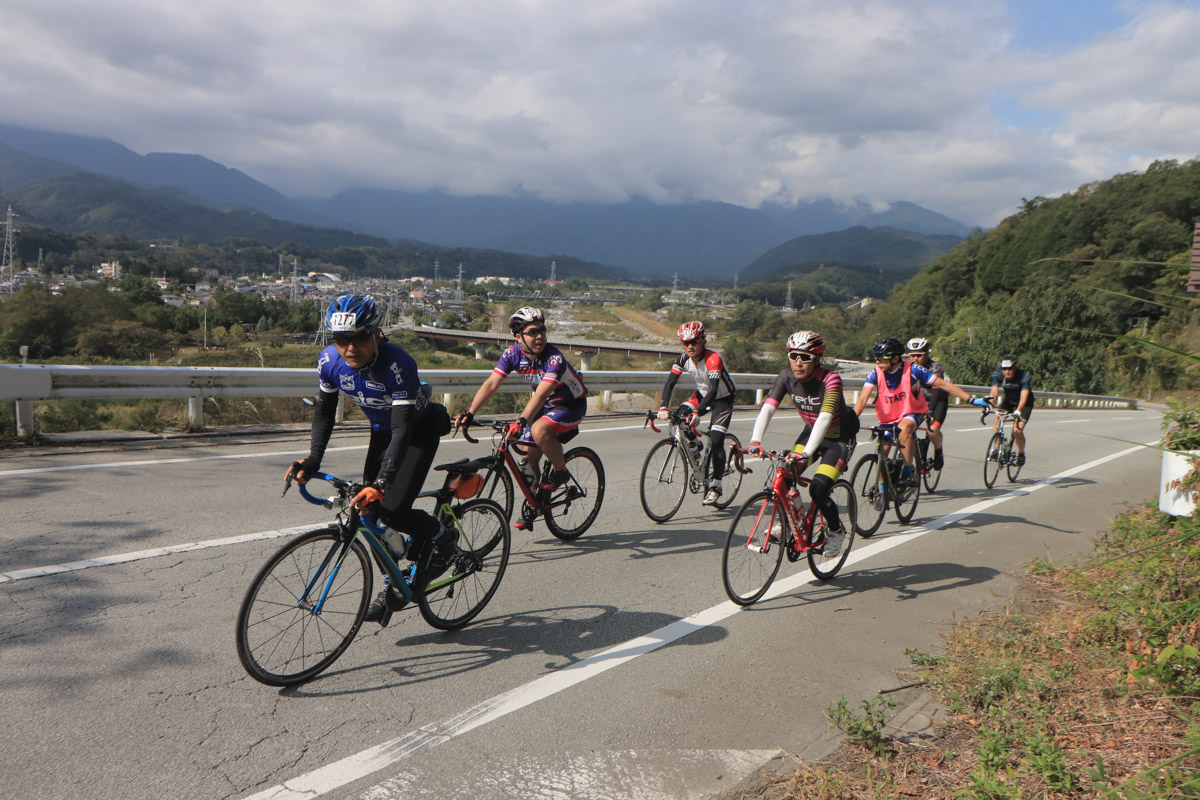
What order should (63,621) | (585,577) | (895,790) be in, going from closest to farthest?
(895,790), (63,621), (585,577)

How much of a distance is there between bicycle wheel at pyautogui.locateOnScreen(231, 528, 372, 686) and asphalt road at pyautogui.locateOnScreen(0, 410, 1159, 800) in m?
0.14

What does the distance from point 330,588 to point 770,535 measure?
124 inches

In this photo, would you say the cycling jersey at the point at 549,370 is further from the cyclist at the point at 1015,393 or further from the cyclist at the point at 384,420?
the cyclist at the point at 1015,393

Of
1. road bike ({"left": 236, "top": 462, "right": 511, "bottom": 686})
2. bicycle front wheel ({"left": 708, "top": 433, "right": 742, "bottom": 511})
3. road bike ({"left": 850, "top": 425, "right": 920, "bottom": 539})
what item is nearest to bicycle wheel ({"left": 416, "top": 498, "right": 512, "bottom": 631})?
road bike ({"left": 236, "top": 462, "right": 511, "bottom": 686})

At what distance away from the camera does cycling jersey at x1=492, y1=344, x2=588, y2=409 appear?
6.15 metres


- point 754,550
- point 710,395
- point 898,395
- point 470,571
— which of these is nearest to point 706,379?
point 710,395

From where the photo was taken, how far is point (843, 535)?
6.11 meters

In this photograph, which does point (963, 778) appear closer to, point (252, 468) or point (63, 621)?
point (63, 621)

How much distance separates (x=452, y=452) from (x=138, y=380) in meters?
4.19

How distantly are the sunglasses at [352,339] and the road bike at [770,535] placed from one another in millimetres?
2771

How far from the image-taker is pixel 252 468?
8.36m

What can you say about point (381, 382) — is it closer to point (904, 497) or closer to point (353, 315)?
point (353, 315)

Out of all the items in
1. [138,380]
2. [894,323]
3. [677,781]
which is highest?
[894,323]

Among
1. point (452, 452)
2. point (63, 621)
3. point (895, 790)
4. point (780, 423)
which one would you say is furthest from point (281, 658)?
point (780, 423)
